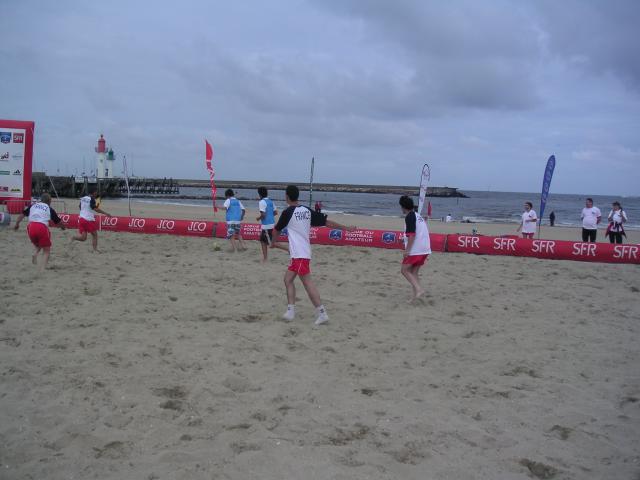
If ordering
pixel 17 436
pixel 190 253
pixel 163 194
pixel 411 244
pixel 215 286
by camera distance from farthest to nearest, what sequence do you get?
pixel 163 194 < pixel 190 253 < pixel 215 286 < pixel 411 244 < pixel 17 436

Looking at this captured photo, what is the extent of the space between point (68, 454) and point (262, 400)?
4.05 feet

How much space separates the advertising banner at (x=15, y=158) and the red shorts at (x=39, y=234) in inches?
381

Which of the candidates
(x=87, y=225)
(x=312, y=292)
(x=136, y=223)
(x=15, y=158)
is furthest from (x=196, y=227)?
(x=312, y=292)

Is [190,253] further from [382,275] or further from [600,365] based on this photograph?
[600,365]

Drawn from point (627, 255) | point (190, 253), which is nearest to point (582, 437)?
point (190, 253)

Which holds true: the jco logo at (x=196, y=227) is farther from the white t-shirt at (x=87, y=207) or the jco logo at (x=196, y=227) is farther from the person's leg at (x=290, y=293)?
the person's leg at (x=290, y=293)

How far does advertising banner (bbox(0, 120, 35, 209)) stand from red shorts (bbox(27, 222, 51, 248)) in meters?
9.68

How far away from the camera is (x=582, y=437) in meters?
3.11

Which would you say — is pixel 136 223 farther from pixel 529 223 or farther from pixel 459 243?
pixel 529 223

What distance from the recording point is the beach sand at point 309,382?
109 inches

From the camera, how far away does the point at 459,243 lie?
11.5m

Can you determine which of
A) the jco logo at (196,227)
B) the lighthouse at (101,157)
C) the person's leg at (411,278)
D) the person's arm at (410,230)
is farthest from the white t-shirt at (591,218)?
the lighthouse at (101,157)

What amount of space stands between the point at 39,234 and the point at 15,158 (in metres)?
10.2

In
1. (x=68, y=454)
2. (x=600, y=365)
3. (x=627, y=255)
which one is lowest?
(x=68, y=454)
